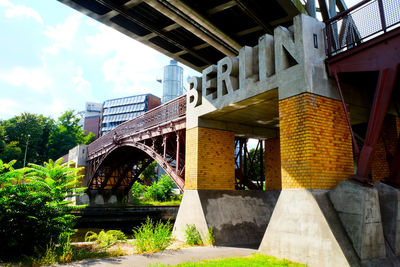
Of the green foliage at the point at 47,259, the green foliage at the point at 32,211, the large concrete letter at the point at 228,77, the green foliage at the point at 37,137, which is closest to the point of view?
the green foliage at the point at 47,259

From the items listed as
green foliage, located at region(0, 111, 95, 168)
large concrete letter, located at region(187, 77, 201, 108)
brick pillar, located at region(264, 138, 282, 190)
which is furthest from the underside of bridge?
green foliage, located at region(0, 111, 95, 168)

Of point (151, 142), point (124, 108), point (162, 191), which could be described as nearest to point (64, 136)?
point (124, 108)

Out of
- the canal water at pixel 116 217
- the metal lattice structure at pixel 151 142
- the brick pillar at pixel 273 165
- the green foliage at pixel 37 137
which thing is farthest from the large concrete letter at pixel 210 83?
the green foliage at pixel 37 137

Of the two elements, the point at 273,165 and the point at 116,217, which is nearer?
the point at 273,165

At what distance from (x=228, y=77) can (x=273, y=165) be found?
5.24 m

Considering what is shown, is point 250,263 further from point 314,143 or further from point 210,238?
point 210,238

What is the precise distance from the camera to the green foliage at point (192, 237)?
32.8 feet

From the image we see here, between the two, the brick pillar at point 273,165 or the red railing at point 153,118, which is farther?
the red railing at point 153,118

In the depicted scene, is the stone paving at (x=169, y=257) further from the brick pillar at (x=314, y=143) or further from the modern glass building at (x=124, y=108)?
the modern glass building at (x=124, y=108)

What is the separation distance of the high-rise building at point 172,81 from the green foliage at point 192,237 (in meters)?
74.2

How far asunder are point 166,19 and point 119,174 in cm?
2872

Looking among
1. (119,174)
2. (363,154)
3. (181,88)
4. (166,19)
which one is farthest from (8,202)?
(181,88)

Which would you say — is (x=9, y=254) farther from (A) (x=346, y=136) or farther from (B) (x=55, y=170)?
(A) (x=346, y=136)

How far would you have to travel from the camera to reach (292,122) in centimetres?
747
